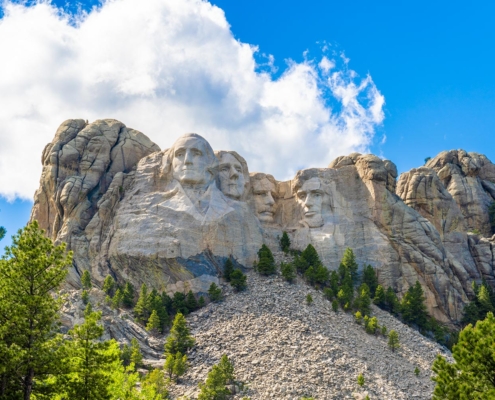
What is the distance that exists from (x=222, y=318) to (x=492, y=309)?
28.1 meters

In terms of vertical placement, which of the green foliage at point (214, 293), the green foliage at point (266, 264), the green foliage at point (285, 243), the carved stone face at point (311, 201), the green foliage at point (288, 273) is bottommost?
the green foliage at point (214, 293)

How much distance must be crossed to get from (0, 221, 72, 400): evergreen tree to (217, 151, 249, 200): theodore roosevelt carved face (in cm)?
4609

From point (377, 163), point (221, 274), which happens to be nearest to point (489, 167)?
point (377, 163)

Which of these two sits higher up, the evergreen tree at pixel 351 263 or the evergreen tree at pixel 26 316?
the evergreen tree at pixel 351 263

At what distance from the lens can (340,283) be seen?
69375 millimetres

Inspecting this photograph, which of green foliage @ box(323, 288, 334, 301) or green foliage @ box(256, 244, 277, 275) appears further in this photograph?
green foliage @ box(256, 244, 277, 275)

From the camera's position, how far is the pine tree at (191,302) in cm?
6269

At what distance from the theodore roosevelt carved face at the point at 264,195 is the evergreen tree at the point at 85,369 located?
164ft

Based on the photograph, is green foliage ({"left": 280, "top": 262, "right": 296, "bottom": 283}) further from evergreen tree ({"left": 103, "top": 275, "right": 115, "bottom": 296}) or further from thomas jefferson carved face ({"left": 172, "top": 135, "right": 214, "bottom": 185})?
evergreen tree ({"left": 103, "top": 275, "right": 115, "bottom": 296})

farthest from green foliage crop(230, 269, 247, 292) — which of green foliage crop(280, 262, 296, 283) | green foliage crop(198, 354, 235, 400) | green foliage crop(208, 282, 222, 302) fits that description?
green foliage crop(198, 354, 235, 400)

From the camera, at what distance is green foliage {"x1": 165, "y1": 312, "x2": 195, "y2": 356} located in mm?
54844

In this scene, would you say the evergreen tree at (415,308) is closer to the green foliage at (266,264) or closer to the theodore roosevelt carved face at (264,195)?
the green foliage at (266,264)

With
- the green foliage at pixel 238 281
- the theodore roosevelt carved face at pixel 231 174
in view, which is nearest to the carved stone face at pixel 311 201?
the theodore roosevelt carved face at pixel 231 174

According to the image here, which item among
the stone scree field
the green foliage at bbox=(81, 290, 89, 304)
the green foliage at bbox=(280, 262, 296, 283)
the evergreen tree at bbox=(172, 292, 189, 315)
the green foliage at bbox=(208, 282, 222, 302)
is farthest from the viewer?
the green foliage at bbox=(280, 262, 296, 283)
